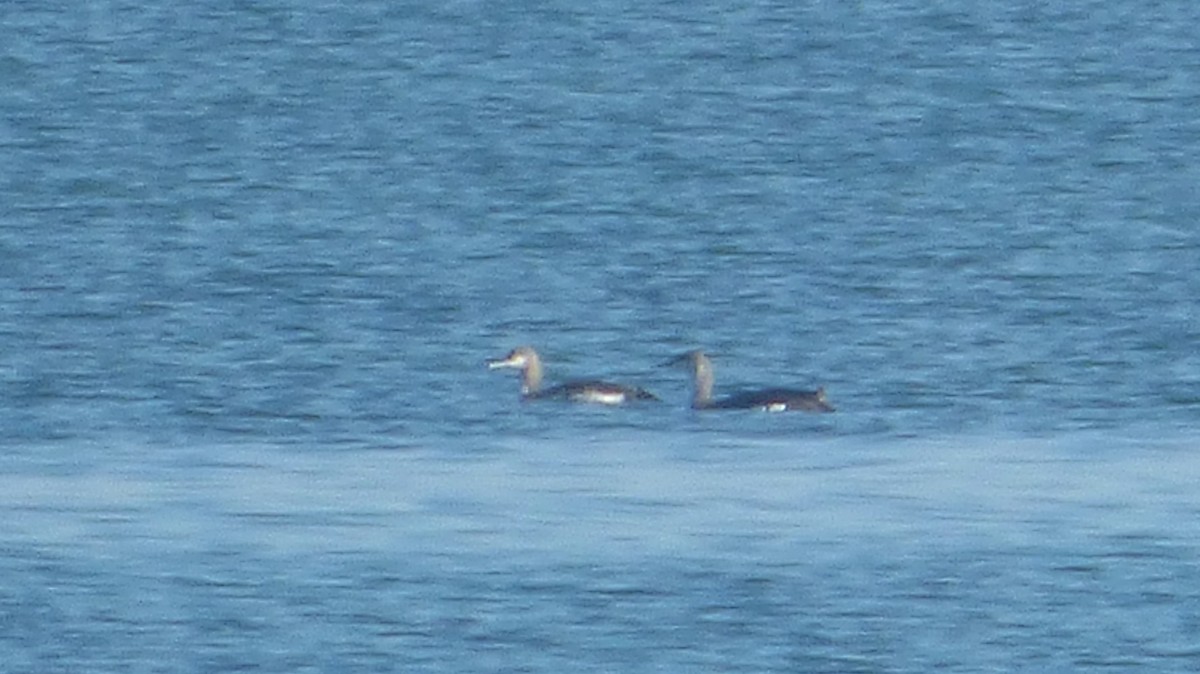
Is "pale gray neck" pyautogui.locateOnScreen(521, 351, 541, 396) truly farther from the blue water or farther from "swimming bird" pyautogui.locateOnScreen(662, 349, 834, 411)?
"swimming bird" pyautogui.locateOnScreen(662, 349, 834, 411)

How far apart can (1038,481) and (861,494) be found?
0.69 m

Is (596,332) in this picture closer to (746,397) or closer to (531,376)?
(531,376)

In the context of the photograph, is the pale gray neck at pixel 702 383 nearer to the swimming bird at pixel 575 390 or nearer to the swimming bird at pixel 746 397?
the swimming bird at pixel 746 397

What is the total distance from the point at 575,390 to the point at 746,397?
0.67 meters

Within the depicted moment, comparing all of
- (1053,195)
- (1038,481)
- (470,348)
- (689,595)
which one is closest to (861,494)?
(1038,481)

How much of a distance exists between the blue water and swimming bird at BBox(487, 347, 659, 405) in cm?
10

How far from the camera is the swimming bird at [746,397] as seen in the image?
54.7 feet

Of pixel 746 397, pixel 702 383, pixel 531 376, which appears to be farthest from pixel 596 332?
pixel 746 397

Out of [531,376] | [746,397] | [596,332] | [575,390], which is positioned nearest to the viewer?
[746,397]

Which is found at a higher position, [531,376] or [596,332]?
[596,332]

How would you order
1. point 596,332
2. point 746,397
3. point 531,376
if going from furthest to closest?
point 596,332
point 531,376
point 746,397

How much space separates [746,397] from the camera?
680 inches

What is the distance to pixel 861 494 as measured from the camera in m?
14.7

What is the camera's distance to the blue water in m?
12.8
